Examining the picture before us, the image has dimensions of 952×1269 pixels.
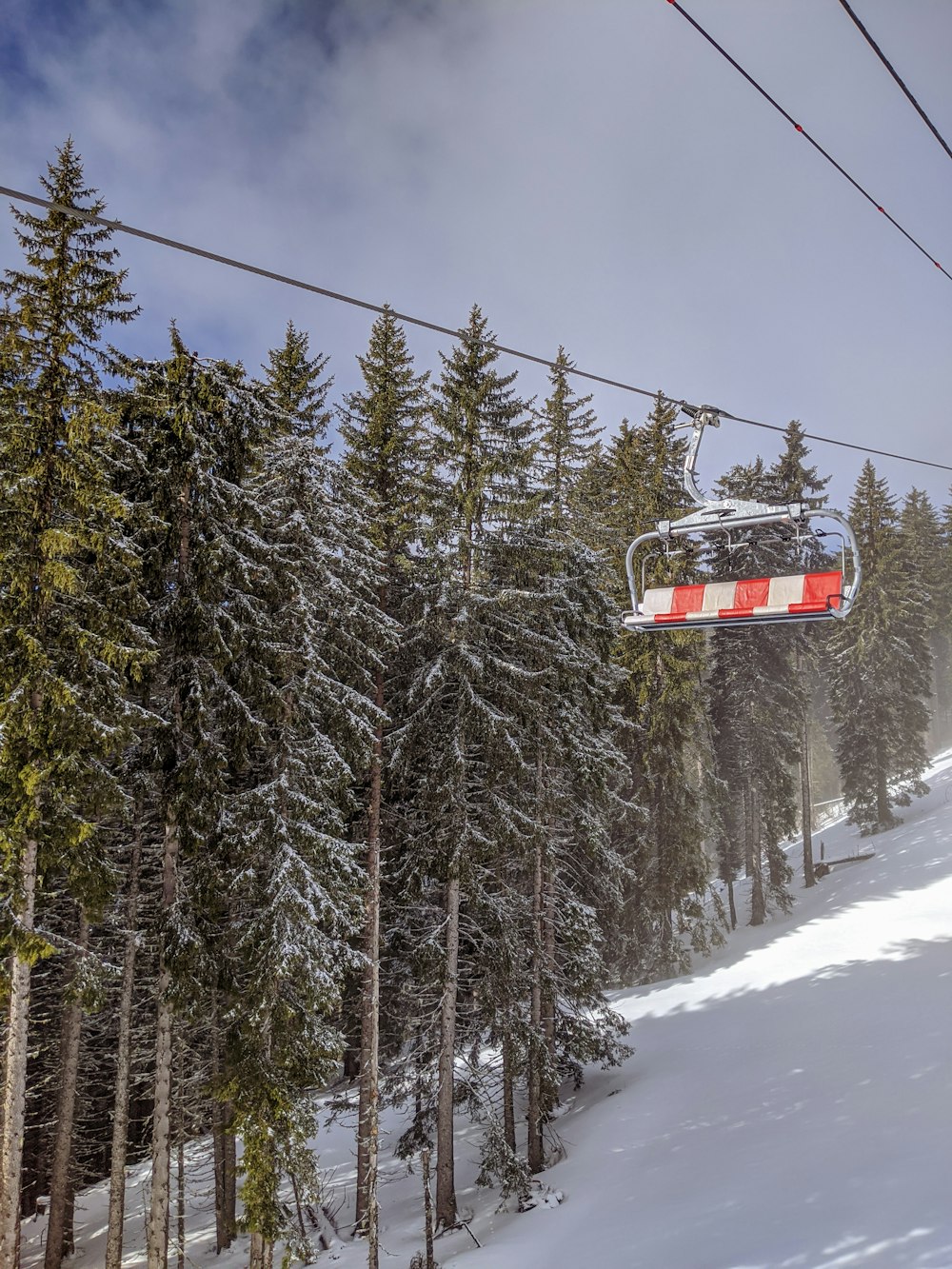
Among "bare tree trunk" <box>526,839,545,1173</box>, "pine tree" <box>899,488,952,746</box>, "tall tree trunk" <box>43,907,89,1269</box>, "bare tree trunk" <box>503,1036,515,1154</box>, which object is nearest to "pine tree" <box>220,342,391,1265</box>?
"bare tree trunk" <box>503,1036,515,1154</box>

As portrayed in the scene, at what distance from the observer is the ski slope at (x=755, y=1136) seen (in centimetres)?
934

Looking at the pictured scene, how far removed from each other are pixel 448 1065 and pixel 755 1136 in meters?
5.72

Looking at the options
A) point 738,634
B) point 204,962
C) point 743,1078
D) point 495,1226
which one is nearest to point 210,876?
point 204,962

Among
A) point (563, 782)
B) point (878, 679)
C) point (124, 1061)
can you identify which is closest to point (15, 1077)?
point (124, 1061)

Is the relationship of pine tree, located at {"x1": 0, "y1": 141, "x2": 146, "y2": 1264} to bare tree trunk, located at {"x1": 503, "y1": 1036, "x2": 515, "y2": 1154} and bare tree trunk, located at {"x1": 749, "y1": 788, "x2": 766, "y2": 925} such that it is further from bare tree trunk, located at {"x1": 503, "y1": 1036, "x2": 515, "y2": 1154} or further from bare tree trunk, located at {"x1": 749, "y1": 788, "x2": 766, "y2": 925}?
bare tree trunk, located at {"x1": 749, "y1": 788, "x2": 766, "y2": 925}

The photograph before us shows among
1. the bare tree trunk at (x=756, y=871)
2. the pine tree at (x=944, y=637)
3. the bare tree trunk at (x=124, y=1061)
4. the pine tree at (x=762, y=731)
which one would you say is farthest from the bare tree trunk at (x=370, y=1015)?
the pine tree at (x=944, y=637)

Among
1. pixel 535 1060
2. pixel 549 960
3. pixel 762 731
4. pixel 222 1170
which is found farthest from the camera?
pixel 762 731

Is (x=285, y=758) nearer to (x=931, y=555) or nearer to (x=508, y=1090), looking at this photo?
(x=508, y=1090)

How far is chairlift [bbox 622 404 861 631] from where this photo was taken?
9.17m

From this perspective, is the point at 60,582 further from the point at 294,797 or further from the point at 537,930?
the point at 537,930

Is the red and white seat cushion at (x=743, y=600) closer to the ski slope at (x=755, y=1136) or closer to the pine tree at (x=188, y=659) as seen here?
the pine tree at (x=188, y=659)

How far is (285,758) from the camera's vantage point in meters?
12.8

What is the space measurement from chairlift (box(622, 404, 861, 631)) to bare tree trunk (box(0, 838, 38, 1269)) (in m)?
9.12

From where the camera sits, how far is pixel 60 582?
34.0 ft
